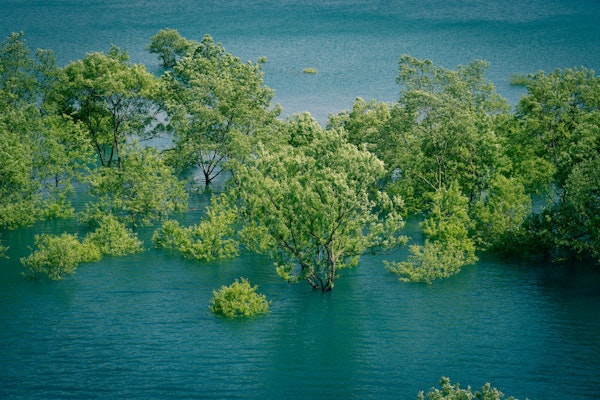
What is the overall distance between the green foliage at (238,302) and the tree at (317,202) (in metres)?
3.32

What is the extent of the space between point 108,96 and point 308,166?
41116 millimetres

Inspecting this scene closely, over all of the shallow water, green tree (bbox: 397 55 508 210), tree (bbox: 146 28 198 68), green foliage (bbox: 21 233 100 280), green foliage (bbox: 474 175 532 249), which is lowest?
the shallow water

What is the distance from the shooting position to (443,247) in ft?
217

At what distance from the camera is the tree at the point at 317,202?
54.9 metres

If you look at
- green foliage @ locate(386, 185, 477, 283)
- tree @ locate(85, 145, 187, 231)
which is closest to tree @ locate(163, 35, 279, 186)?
tree @ locate(85, 145, 187, 231)

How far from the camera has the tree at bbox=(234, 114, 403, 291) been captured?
5488cm

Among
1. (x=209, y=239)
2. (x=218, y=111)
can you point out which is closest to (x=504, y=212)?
(x=209, y=239)

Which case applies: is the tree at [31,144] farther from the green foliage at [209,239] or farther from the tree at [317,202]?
the tree at [317,202]

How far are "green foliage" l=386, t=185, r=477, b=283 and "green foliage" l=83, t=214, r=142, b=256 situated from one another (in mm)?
21536

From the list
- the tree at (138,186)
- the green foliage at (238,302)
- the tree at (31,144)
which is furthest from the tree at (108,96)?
the green foliage at (238,302)

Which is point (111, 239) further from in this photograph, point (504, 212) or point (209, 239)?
point (504, 212)

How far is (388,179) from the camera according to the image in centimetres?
8644

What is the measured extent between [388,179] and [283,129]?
483 inches

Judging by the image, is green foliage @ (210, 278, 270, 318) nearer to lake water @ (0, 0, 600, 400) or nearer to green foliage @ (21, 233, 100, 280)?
lake water @ (0, 0, 600, 400)
